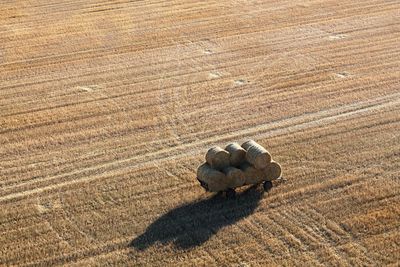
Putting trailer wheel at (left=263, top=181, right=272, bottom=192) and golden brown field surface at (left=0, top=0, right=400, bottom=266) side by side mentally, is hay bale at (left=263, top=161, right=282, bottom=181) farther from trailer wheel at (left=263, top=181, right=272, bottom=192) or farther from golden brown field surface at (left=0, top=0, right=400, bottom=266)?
golden brown field surface at (left=0, top=0, right=400, bottom=266)

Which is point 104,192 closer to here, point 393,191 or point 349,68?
point 393,191

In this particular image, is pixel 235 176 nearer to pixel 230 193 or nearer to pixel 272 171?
pixel 230 193

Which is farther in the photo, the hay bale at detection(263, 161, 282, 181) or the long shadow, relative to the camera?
the hay bale at detection(263, 161, 282, 181)

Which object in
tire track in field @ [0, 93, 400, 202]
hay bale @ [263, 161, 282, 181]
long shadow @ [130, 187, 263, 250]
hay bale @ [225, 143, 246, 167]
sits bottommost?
long shadow @ [130, 187, 263, 250]

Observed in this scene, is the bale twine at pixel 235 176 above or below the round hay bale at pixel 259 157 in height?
below

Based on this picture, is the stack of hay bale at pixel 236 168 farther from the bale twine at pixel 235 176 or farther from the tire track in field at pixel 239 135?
the tire track in field at pixel 239 135

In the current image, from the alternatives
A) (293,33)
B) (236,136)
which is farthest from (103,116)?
(293,33)

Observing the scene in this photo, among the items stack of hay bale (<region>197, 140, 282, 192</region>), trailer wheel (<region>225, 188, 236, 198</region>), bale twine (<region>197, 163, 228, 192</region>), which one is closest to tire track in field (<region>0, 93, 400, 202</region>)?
stack of hay bale (<region>197, 140, 282, 192</region>)

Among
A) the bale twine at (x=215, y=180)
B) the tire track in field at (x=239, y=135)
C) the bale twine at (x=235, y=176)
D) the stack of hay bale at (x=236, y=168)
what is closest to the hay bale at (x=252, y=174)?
the stack of hay bale at (x=236, y=168)
